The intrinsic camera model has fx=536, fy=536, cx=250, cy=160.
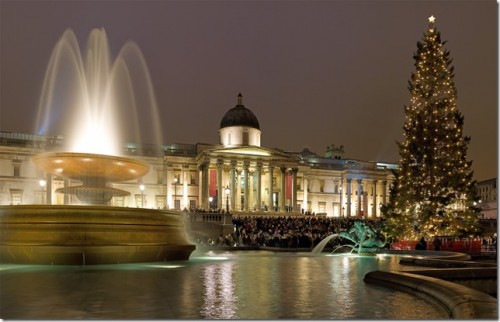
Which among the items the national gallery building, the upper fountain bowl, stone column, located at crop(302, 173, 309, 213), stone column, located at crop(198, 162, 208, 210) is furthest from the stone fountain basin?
stone column, located at crop(302, 173, 309, 213)

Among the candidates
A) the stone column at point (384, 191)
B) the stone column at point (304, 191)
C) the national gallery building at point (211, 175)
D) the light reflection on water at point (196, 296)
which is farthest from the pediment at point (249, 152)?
the light reflection on water at point (196, 296)

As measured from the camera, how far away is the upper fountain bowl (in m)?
13.6

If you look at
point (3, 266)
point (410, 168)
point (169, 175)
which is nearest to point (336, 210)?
point (169, 175)

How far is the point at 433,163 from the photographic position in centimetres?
2448

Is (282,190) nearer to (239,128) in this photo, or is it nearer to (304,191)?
(304,191)

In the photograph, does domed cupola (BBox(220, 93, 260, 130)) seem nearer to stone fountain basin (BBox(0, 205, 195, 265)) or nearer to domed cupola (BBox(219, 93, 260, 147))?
domed cupola (BBox(219, 93, 260, 147))

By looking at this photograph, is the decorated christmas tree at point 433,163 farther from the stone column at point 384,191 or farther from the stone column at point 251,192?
the stone column at point 384,191

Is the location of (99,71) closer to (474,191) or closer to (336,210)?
(474,191)

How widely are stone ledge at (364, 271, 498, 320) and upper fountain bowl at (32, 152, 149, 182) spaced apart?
7848mm

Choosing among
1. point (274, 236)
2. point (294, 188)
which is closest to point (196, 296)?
point (274, 236)

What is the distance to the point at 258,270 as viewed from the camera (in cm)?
1096

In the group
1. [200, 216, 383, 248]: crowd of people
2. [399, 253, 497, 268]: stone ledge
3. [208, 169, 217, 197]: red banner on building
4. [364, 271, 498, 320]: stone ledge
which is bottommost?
[200, 216, 383, 248]: crowd of people

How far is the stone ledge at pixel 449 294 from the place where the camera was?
16.7ft

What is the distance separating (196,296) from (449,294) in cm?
307
